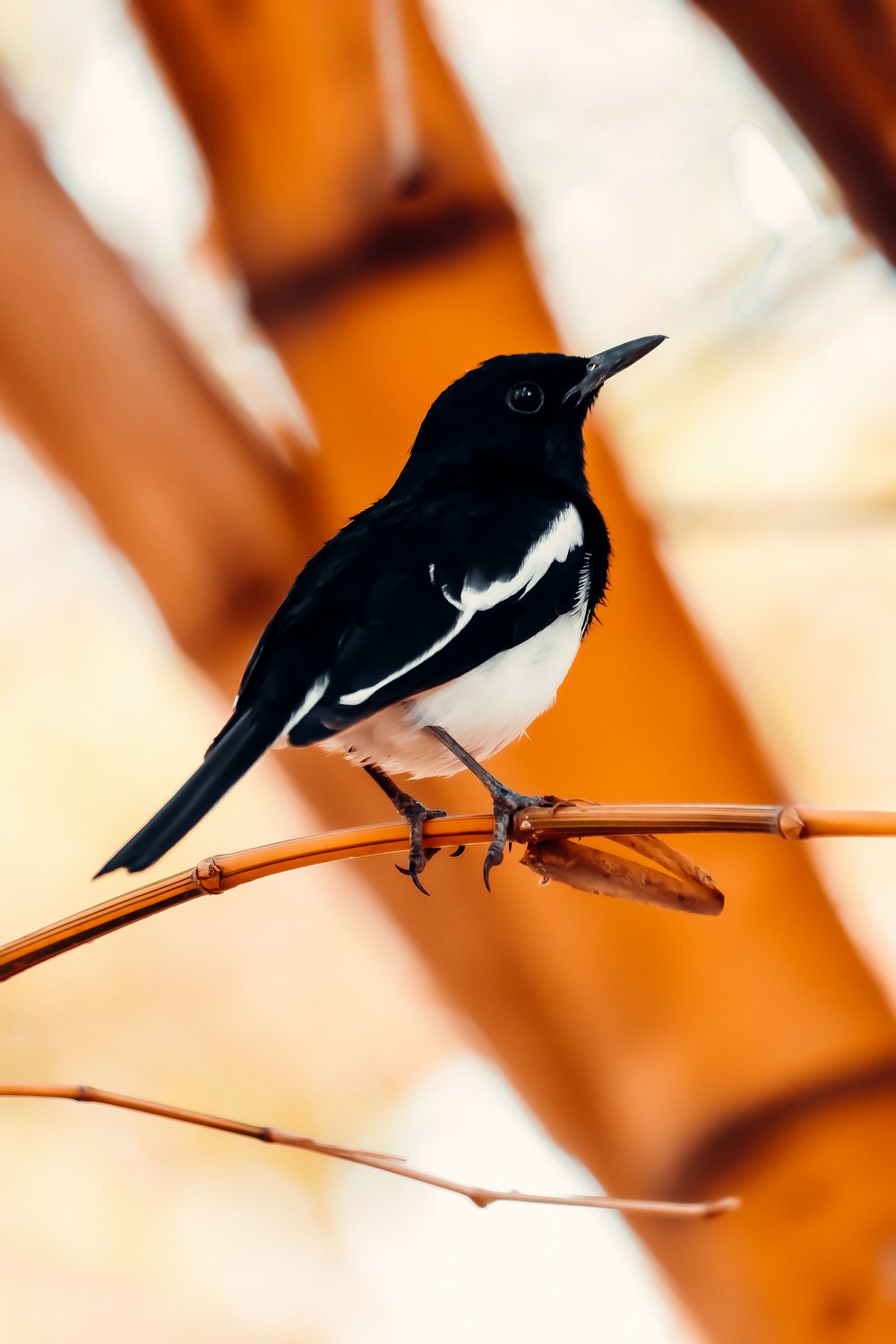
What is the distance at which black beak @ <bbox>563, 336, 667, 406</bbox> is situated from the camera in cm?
152

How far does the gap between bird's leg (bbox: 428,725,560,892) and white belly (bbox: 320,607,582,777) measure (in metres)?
0.01

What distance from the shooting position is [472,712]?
143 cm

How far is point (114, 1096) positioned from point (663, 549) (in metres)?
1.40

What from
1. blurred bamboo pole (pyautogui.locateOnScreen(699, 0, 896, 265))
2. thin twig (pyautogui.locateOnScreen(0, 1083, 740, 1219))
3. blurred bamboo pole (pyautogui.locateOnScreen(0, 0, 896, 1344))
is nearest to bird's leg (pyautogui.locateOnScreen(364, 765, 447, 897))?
blurred bamboo pole (pyautogui.locateOnScreen(0, 0, 896, 1344))

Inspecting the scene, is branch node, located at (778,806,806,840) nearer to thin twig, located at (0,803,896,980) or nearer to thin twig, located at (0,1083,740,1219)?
thin twig, located at (0,803,896,980)

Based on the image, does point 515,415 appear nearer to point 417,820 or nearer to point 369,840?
point 417,820

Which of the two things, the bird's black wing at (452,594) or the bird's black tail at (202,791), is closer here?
the bird's black tail at (202,791)

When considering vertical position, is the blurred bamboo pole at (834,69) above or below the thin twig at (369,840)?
above

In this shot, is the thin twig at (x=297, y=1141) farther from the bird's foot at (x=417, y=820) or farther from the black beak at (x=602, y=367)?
the black beak at (x=602, y=367)

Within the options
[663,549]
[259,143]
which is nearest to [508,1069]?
[663,549]

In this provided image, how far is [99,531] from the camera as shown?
6.90 feet

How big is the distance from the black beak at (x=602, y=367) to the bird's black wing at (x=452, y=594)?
136 mm

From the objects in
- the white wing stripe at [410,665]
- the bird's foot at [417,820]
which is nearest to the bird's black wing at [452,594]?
the white wing stripe at [410,665]

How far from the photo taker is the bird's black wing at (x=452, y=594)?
129 centimetres
